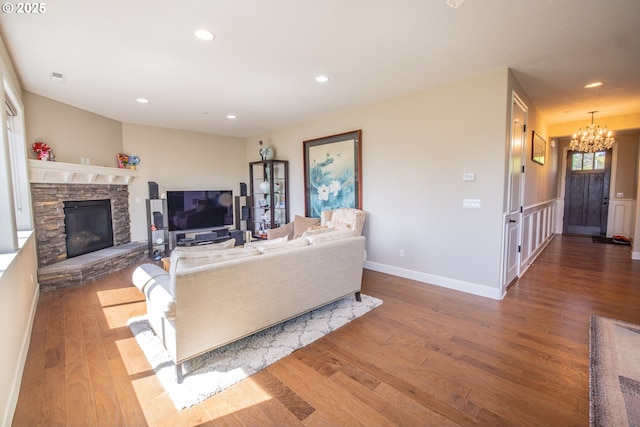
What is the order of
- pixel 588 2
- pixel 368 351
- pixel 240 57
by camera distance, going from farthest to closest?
pixel 240 57
pixel 368 351
pixel 588 2

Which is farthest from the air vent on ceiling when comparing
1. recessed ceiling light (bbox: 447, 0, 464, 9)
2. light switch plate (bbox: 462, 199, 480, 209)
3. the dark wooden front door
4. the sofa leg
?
the dark wooden front door

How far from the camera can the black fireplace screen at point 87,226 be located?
441 centimetres

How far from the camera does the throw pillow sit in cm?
515

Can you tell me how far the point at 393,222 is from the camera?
4391 mm

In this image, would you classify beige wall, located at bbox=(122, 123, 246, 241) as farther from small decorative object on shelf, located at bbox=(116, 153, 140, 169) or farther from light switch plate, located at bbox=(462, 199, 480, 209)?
light switch plate, located at bbox=(462, 199, 480, 209)

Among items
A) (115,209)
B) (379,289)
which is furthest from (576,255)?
(115,209)

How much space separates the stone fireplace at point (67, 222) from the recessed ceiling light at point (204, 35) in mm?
3121

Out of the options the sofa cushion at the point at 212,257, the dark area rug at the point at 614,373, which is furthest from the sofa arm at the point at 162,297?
the dark area rug at the point at 614,373

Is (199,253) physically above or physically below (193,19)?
below

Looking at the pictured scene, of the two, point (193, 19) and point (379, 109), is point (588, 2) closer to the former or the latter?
point (379, 109)

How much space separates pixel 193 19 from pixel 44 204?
364cm

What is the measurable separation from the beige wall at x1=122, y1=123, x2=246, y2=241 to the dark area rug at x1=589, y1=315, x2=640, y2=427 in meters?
6.63

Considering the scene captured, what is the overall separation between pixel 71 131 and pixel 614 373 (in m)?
6.95

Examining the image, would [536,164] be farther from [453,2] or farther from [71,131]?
[71,131]
